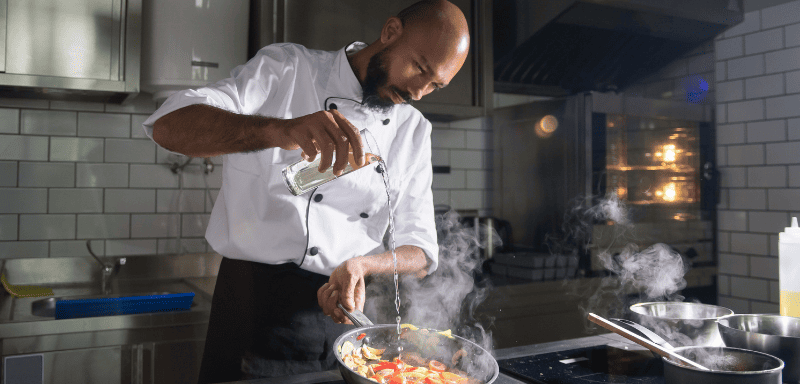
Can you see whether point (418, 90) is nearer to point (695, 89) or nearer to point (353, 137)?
point (353, 137)

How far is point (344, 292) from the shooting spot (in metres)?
1.23

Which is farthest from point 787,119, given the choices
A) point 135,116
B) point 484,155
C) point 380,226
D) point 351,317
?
point 135,116

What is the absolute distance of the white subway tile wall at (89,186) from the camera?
2.38m

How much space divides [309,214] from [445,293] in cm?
82

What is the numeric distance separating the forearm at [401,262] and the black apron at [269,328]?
0.16 m

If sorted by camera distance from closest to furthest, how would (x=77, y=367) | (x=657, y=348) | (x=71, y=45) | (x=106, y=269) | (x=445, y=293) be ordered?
(x=657, y=348)
(x=77, y=367)
(x=445, y=293)
(x=71, y=45)
(x=106, y=269)

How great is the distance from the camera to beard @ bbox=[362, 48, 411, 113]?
1472mm

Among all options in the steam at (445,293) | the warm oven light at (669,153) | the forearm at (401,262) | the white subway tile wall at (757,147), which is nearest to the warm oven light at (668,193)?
the warm oven light at (669,153)

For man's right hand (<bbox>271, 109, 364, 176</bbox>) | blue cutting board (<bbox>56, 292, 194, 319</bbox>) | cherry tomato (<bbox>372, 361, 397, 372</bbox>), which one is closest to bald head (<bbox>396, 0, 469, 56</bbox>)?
man's right hand (<bbox>271, 109, 364, 176</bbox>)

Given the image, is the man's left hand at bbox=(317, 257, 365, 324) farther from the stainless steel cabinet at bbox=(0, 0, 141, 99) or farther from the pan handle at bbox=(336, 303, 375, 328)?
the stainless steel cabinet at bbox=(0, 0, 141, 99)

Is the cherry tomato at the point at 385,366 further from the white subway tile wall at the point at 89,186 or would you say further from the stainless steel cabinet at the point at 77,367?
the white subway tile wall at the point at 89,186

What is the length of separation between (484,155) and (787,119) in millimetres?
1553

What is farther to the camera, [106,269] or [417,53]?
[106,269]

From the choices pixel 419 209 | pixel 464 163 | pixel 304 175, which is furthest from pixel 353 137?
pixel 464 163
